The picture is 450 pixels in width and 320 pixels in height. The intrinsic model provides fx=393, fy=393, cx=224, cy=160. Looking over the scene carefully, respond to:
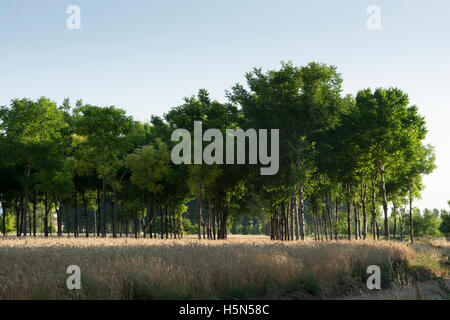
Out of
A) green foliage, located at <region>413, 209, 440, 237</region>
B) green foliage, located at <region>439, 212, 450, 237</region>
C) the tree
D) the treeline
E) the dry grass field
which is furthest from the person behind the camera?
green foliage, located at <region>413, 209, 440, 237</region>

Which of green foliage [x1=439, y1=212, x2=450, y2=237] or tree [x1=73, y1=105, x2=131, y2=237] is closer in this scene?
tree [x1=73, y1=105, x2=131, y2=237]

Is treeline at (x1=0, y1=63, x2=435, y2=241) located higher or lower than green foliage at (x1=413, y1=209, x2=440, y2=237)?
higher

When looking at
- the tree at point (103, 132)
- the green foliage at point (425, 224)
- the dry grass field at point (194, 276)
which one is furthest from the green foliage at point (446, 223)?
the dry grass field at point (194, 276)

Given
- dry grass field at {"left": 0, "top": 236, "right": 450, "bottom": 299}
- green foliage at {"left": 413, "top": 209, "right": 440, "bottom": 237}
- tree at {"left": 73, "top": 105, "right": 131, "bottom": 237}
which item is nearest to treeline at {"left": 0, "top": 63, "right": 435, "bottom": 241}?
tree at {"left": 73, "top": 105, "right": 131, "bottom": 237}

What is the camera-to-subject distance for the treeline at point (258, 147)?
3531 centimetres

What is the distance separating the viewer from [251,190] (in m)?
46.8

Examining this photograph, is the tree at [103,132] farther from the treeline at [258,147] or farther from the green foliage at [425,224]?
the green foliage at [425,224]

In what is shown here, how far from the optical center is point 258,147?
38.2 metres

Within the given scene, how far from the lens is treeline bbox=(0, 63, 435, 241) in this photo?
35.3m

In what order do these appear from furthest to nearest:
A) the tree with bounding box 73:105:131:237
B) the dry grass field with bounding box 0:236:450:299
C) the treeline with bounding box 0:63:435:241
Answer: the tree with bounding box 73:105:131:237
the treeline with bounding box 0:63:435:241
the dry grass field with bounding box 0:236:450:299

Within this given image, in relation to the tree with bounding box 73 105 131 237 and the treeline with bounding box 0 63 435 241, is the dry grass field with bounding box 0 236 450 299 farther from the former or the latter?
the tree with bounding box 73 105 131 237

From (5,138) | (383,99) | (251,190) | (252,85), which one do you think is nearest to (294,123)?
(252,85)
